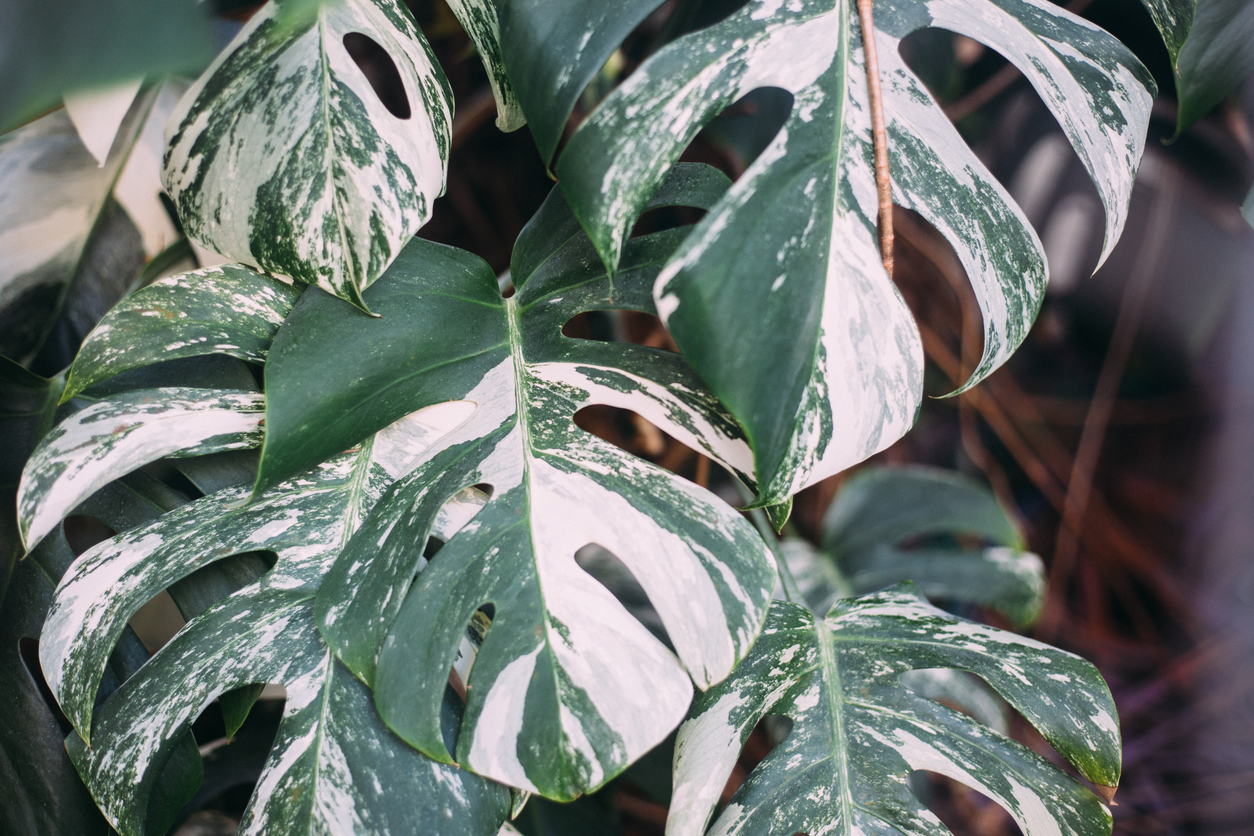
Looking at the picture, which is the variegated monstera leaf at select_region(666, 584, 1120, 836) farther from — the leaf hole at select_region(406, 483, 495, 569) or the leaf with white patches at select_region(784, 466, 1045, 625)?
the leaf with white patches at select_region(784, 466, 1045, 625)

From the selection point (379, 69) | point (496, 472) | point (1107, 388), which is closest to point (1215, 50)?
point (496, 472)

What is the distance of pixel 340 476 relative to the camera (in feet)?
1.55

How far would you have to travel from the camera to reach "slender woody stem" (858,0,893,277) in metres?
0.36

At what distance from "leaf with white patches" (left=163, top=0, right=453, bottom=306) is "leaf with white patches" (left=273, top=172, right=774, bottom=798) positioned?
47mm

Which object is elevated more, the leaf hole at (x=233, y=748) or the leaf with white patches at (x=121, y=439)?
the leaf with white patches at (x=121, y=439)

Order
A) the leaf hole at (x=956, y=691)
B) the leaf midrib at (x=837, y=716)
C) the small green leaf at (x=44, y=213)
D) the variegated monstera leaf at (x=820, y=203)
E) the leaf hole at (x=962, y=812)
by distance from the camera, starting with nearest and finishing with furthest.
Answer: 1. the variegated monstera leaf at (x=820, y=203)
2. the leaf midrib at (x=837, y=716)
3. the small green leaf at (x=44, y=213)
4. the leaf hole at (x=956, y=691)
5. the leaf hole at (x=962, y=812)

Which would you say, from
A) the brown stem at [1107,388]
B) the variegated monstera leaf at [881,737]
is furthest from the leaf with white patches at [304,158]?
the brown stem at [1107,388]

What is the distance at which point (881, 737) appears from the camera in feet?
1.48

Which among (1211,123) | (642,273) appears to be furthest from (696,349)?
(1211,123)

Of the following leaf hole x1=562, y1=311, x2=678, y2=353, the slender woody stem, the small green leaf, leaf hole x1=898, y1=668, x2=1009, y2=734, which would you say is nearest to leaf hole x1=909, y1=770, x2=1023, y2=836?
leaf hole x1=898, y1=668, x2=1009, y2=734

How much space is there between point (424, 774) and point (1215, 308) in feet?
5.47

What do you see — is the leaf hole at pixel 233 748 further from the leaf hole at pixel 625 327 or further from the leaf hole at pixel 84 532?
the leaf hole at pixel 625 327

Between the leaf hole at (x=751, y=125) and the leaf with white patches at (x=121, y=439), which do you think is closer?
the leaf with white patches at (x=121, y=439)

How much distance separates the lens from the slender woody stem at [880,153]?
1.20ft
